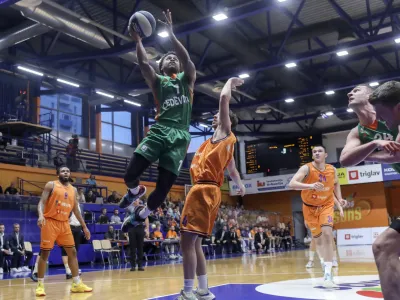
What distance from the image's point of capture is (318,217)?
7355 mm

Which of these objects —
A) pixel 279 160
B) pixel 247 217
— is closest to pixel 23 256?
pixel 247 217

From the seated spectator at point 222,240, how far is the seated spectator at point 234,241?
0.27 metres

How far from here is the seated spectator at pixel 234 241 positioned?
22.4 m

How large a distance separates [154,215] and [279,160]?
43.1 feet

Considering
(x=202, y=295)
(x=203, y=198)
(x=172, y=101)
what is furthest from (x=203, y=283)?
(x=172, y=101)

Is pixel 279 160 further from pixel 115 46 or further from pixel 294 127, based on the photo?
pixel 115 46

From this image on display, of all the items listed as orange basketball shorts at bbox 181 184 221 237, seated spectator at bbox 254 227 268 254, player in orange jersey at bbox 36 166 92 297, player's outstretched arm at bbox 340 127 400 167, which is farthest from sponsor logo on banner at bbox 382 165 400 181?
player's outstretched arm at bbox 340 127 400 167

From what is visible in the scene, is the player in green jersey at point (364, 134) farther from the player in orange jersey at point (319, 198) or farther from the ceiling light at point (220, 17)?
the ceiling light at point (220, 17)

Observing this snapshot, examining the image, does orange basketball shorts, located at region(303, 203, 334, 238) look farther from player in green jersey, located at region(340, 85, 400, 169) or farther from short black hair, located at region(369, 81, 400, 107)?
short black hair, located at region(369, 81, 400, 107)

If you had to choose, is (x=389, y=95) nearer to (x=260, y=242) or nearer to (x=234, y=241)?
(x=234, y=241)

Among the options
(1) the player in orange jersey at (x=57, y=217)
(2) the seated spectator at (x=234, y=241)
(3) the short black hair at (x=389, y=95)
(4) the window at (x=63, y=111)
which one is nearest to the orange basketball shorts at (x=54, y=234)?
(1) the player in orange jersey at (x=57, y=217)

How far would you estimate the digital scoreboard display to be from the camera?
28953 millimetres

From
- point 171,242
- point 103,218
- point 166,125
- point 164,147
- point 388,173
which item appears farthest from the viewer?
point 388,173

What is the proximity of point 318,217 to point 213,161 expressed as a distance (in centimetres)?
307
